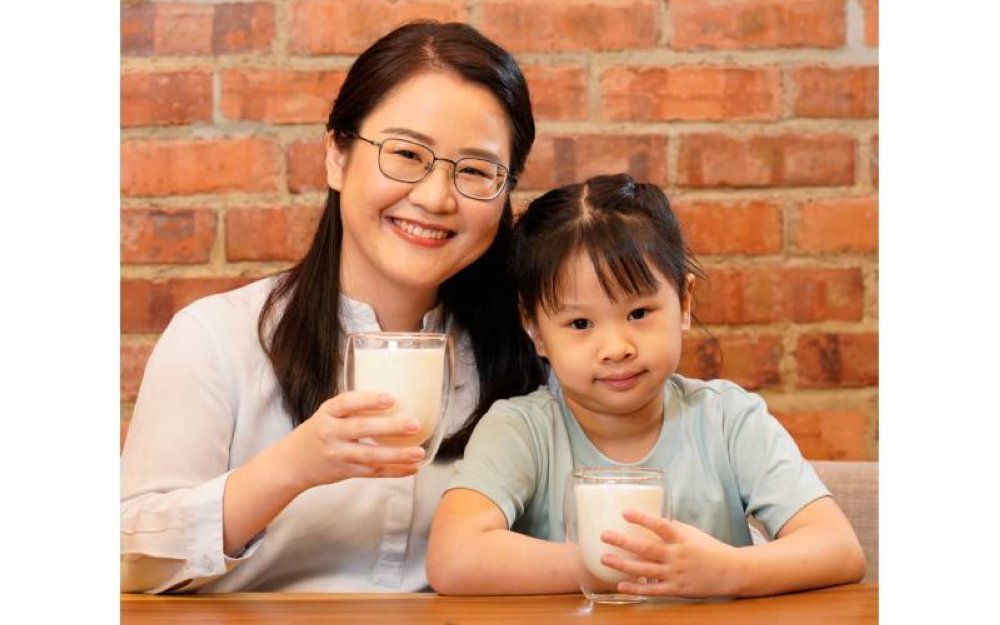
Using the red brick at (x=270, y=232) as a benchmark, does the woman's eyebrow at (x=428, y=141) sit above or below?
above

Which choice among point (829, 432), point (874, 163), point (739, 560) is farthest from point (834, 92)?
point (739, 560)

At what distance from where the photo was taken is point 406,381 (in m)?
1.01

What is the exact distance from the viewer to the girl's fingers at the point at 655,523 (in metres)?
1.01

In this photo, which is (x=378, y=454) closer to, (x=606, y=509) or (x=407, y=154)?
(x=606, y=509)

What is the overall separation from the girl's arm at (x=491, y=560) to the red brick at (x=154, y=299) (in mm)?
656

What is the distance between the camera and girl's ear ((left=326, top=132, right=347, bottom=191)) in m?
1.42

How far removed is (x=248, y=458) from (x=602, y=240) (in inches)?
19.5

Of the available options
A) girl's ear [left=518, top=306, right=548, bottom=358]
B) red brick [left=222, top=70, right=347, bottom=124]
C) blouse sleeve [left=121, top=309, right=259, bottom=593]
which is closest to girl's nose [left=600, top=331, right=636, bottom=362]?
girl's ear [left=518, top=306, right=548, bottom=358]

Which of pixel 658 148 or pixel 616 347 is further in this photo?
pixel 658 148

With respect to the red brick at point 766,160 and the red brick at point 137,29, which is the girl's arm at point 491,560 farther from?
the red brick at point 137,29

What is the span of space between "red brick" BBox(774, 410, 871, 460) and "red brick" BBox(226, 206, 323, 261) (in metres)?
0.74

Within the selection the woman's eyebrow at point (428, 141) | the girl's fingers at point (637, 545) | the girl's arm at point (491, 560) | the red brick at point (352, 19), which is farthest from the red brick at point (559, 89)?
the girl's fingers at point (637, 545)

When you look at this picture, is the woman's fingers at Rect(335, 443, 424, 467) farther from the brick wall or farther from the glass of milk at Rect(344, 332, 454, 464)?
the brick wall
